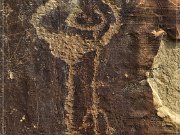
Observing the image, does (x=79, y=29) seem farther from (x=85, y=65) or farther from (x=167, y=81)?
(x=167, y=81)

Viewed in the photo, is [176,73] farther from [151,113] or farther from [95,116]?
[95,116]

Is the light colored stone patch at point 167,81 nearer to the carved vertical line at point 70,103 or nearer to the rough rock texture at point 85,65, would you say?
the rough rock texture at point 85,65

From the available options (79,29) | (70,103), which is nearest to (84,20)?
(79,29)

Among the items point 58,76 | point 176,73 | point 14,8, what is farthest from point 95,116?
point 14,8

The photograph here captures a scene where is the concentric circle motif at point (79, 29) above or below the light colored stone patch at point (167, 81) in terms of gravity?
above

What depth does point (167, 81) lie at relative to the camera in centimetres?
128

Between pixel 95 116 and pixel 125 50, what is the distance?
0.20 metres

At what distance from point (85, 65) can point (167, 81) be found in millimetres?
232

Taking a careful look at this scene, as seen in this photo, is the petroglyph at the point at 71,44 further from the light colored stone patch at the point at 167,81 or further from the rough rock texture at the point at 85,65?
the light colored stone patch at the point at 167,81

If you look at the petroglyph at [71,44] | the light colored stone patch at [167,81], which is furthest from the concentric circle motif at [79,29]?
the light colored stone patch at [167,81]

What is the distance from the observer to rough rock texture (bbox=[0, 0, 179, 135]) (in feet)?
4.00

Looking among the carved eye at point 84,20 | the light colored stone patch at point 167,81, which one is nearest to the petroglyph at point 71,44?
the carved eye at point 84,20

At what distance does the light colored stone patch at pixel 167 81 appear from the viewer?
4.15ft

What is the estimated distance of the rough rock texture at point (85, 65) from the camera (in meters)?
1.22
